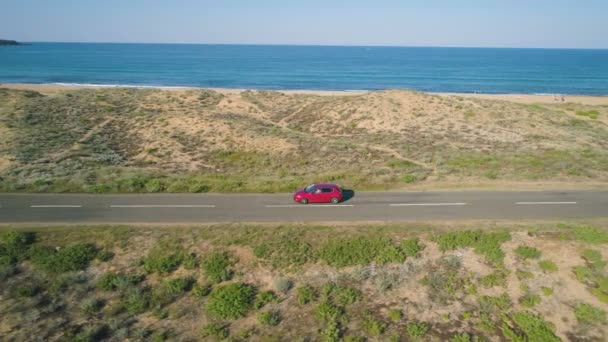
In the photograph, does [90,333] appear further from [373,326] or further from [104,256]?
[373,326]

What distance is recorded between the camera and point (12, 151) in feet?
113

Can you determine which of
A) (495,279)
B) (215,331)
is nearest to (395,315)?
(495,279)

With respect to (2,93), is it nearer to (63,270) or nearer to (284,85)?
(63,270)

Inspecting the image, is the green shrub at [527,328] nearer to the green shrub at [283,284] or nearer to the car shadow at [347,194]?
the green shrub at [283,284]

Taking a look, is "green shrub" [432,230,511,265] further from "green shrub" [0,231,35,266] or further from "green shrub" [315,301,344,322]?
"green shrub" [0,231,35,266]

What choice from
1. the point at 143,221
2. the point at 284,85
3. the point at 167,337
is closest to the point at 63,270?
the point at 143,221

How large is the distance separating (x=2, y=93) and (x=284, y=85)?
230 feet

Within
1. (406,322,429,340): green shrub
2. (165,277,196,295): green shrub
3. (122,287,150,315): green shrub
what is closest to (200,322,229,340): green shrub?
(165,277,196,295): green shrub

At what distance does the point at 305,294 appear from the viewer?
1747cm

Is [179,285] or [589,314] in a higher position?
[179,285]

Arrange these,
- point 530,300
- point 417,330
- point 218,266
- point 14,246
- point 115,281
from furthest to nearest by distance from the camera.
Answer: point 14,246 < point 218,266 < point 115,281 < point 530,300 < point 417,330

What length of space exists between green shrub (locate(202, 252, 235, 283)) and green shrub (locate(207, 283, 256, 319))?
1.95ft

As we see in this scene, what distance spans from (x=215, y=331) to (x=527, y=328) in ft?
41.2

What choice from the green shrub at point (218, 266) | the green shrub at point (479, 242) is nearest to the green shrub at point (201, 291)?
the green shrub at point (218, 266)
